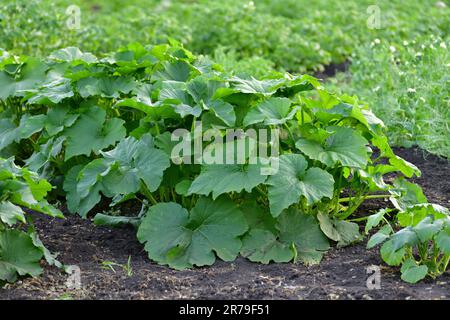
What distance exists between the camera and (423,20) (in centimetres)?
946

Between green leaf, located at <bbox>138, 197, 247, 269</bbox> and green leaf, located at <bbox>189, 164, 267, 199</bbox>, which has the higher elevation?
green leaf, located at <bbox>189, 164, 267, 199</bbox>

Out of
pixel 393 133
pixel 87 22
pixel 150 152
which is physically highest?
pixel 150 152

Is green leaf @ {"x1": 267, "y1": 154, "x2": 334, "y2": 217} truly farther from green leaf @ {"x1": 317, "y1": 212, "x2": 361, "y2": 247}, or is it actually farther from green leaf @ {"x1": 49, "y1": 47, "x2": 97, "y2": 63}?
green leaf @ {"x1": 49, "y1": 47, "x2": 97, "y2": 63}

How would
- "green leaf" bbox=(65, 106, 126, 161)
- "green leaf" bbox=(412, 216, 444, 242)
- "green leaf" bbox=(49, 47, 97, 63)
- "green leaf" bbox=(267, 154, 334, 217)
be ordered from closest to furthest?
1. "green leaf" bbox=(412, 216, 444, 242)
2. "green leaf" bbox=(267, 154, 334, 217)
3. "green leaf" bbox=(65, 106, 126, 161)
4. "green leaf" bbox=(49, 47, 97, 63)

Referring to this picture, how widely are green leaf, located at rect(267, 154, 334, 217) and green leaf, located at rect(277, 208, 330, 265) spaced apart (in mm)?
187

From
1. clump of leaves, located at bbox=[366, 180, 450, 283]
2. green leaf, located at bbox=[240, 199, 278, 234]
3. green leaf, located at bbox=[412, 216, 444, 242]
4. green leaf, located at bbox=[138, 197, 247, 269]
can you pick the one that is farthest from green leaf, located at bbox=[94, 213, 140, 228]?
green leaf, located at bbox=[412, 216, 444, 242]

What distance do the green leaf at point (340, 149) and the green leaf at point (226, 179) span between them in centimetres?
31

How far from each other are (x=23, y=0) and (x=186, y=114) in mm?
4070

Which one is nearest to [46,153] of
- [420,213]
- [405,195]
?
[405,195]

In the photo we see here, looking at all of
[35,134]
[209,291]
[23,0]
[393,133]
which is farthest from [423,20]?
[209,291]

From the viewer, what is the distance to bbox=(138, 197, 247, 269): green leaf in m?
4.16

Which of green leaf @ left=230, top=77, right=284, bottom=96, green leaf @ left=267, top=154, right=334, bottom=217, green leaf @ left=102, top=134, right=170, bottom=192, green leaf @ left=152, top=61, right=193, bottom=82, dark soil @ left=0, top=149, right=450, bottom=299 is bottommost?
dark soil @ left=0, top=149, right=450, bottom=299
